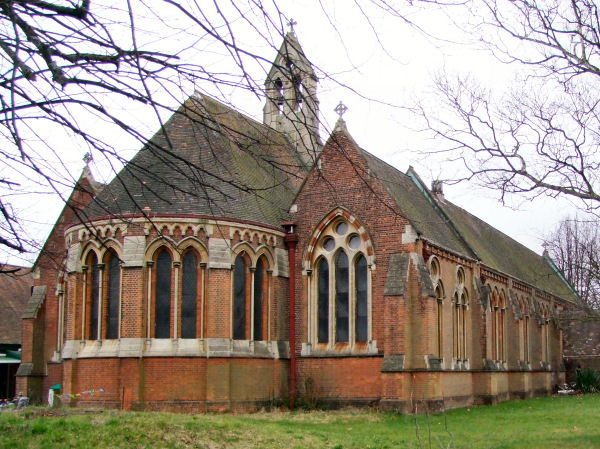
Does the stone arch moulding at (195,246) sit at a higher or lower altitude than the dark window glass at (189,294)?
higher

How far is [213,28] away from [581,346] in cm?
3923

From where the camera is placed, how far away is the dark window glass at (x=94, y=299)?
22.5 m

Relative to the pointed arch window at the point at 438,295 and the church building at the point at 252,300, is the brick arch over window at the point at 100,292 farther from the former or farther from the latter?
the pointed arch window at the point at 438,295

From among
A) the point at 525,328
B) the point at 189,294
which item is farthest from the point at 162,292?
the point at 525,328

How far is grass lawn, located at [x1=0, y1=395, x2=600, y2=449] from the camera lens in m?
13.0

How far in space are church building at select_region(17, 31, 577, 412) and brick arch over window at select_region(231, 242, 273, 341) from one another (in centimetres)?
4

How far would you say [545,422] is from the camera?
1989 centimetres

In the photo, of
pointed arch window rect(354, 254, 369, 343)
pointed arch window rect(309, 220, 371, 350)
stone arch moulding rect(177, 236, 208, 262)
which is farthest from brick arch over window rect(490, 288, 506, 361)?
stone arch moulding rect(177, 236, 208, 262)

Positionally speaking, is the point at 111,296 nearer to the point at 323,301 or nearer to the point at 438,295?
the point at 323,301

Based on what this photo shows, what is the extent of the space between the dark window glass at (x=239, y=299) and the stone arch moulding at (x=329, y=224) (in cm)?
231

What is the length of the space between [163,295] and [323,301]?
16.6 ft

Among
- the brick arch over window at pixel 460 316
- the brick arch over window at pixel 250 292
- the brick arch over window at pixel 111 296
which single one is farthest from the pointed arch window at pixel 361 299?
the brick arch over window at pixel 111 296

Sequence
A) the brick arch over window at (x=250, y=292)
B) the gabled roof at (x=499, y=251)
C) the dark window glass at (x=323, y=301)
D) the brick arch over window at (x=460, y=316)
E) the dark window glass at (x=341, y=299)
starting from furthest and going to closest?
the gabled roof at (x=499, y=251), the brick arch over window at (x=460, y=316), the dark window glass at (x=323, y=301), the dark window glass at (x=341, y=299), the brick arch over window at (x=250, y=292)

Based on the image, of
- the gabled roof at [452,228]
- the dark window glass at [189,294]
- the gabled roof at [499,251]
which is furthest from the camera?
the gabled roof at [499,251]
